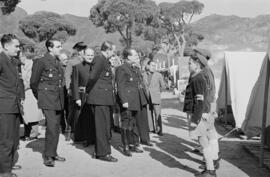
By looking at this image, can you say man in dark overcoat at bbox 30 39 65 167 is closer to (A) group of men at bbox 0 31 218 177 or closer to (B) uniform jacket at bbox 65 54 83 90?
(A) group of men at bbox 0 31 218 177

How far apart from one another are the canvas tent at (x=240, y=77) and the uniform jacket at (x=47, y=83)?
4622 mm

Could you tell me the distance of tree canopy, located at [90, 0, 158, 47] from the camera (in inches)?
2005

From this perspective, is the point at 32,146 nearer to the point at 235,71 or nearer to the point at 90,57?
the point at 90,57

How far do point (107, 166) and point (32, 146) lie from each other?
2.27 meters

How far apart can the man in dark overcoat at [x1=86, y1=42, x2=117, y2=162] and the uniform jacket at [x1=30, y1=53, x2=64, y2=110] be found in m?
0.52

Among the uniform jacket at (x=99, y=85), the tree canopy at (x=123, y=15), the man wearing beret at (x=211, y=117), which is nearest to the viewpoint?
the man wearing beret at (x=211, y=117)

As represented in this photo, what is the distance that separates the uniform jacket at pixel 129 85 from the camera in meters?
7.31

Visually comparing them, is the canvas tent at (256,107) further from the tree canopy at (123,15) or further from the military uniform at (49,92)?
the tree canopy at (123,15)

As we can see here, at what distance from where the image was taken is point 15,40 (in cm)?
591

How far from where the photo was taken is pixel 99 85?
6.95 meters

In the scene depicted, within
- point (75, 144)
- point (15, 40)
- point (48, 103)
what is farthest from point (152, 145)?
point (15, 40)

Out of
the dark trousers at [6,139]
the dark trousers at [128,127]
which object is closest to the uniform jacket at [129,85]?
the dark trousers at [128,127]

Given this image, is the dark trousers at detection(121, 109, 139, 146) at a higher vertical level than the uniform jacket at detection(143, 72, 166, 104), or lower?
lower

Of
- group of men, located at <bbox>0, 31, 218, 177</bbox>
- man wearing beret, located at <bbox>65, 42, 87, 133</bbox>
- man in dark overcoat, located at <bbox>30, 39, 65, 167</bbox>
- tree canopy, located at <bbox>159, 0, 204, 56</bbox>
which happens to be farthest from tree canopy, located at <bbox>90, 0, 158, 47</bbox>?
man in dark overcoat, located at <bbox>30, 39, 65, 167</bbox>
